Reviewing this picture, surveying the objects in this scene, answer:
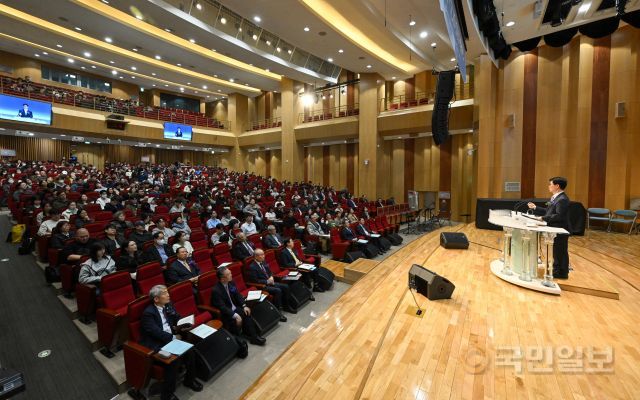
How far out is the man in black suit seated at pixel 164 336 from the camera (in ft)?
8.48

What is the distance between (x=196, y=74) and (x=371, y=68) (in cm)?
1092

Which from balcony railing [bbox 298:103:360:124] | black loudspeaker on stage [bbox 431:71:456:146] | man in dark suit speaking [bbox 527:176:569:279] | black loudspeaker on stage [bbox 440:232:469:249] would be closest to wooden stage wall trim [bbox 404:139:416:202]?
balcony railing [bbox 298:103:360:124]

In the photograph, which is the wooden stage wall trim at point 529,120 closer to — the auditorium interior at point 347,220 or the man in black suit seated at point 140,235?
the auditorium interior at point 347,220

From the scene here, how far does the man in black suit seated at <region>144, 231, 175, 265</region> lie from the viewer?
4413 millimetres

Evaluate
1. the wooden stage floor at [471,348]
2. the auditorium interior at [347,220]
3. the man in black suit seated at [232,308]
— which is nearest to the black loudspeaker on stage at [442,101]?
the auditorium interior at [347,220]

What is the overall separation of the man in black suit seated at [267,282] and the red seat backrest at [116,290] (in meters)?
1.52

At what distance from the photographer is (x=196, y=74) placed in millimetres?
17609

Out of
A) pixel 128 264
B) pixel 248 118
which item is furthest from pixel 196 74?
pixel 128 264

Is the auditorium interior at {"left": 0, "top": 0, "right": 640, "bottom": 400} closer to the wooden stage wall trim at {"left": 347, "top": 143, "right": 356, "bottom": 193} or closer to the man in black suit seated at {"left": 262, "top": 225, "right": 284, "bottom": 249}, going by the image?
the man in black suit seated at {"left": 262, "top": 225, "right": 284, "bottom": 249}

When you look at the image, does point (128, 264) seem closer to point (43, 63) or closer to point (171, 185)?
point (171, 185)

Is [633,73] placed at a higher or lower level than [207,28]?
lower

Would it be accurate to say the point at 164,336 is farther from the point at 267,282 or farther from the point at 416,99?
the point at 416,99

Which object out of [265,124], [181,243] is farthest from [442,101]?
[265,124]

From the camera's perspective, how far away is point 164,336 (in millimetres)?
2809
